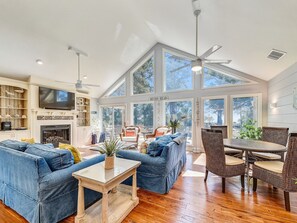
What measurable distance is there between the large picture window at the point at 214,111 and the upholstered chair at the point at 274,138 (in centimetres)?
195

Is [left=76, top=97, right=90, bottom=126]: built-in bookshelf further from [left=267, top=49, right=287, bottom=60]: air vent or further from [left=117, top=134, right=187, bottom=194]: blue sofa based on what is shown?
[left=267, top=49, right=287, bottom=60]: air vent

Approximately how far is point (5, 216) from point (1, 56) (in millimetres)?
4168

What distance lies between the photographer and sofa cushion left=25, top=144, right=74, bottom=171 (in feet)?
6.56

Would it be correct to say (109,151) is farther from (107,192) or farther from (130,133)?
(130,133)

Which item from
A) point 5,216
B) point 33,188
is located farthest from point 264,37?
point 5,216

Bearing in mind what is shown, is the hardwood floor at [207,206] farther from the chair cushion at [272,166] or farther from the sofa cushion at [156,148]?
the sofa cushion at [156,148]

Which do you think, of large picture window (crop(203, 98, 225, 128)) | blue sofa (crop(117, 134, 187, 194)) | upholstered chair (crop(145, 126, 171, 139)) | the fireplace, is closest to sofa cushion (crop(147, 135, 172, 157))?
blue sofa (crop(117, 134, 187, 194))

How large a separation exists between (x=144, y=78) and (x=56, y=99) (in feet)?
12.0

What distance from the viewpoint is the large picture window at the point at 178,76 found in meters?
6.18

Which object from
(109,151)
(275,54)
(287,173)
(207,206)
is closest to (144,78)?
(275,54)

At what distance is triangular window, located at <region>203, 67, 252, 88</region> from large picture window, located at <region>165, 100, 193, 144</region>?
3.21ft

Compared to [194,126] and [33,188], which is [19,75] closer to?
[33,188]

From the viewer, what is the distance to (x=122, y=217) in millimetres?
1993

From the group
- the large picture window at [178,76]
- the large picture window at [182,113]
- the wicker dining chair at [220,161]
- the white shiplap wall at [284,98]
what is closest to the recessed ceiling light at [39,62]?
the large picture window at [178,76]
